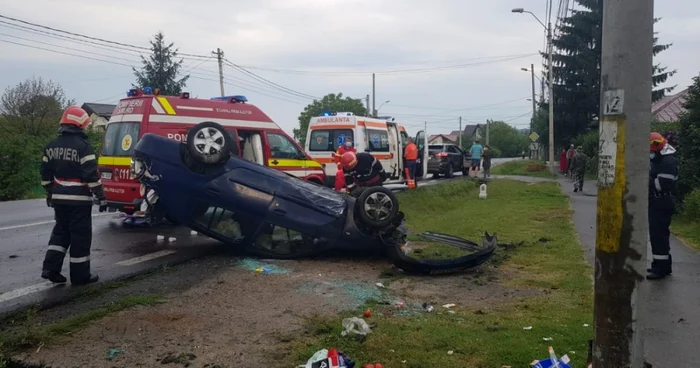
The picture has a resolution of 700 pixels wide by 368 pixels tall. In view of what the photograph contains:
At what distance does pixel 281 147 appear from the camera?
41.0 feet

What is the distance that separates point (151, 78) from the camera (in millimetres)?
37406

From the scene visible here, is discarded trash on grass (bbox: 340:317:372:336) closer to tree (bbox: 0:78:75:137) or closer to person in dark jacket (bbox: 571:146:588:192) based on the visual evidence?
person in dark jacket (bbox: 571:146:588:192)

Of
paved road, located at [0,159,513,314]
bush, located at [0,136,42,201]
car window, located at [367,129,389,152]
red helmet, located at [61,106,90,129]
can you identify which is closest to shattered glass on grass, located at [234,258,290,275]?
paved road, located at [0,159,513,314]

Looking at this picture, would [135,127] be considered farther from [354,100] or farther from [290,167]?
[354,100]

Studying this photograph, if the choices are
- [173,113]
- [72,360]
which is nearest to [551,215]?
[173,113]

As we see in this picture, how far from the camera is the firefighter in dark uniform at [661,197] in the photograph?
6906 millimetres

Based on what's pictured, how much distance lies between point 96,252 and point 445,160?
23275 mm

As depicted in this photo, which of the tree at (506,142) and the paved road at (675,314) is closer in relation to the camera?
the paved road at (675,314)

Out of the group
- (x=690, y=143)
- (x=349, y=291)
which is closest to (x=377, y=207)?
(x=349, y=291)

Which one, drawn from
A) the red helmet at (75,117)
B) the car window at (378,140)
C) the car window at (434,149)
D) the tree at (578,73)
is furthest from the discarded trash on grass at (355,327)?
the tree at (578,73)

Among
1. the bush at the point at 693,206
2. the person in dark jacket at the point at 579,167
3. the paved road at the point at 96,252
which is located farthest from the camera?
the person in dark jacket at the point at 579,167

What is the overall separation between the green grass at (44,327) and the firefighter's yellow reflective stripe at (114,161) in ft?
16.3

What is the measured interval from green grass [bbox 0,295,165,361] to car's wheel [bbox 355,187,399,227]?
2.62 metres

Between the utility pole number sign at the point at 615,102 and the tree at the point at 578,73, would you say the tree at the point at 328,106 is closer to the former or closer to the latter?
the tree at the point at 578,73
